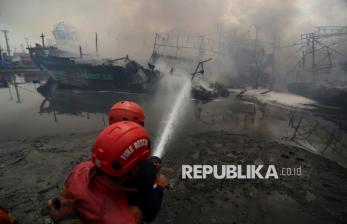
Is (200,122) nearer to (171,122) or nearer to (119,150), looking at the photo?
(171,122)

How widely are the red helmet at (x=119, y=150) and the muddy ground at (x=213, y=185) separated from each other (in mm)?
4136

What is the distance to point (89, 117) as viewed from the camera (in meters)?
14.1

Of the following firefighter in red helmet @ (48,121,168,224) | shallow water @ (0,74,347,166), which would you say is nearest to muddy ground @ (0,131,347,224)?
shallow water @ (0,74,347,166)

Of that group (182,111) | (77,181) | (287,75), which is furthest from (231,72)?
(77,181)

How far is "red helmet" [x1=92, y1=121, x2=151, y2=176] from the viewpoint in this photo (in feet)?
5.63

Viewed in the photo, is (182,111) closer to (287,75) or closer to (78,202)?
(78,202)

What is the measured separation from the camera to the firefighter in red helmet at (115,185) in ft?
5.49

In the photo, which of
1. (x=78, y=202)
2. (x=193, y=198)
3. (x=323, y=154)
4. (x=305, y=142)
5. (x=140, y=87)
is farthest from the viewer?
(x=140, y=87)

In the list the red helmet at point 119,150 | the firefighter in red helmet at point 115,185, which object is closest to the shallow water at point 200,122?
the firefighter in red helmet at point 115,185

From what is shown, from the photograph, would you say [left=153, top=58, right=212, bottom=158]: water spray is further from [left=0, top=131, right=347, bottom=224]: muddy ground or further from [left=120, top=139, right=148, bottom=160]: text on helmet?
[left=120, top=139, right=148, bottom=160]: text on helmet

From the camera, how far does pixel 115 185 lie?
5.69ft

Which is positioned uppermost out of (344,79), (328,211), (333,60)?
(333,60)

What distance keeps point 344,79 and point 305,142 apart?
872 inches

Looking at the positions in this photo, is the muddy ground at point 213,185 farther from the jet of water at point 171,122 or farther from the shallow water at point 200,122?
the shallow water at point 200,122
